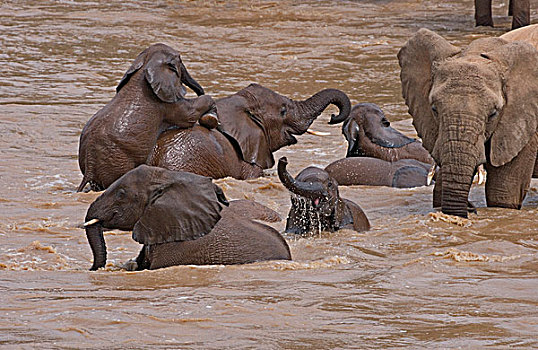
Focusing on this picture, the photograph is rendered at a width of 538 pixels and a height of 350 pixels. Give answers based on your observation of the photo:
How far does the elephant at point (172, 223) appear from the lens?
20.4 feet

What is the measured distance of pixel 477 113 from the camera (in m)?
7.74

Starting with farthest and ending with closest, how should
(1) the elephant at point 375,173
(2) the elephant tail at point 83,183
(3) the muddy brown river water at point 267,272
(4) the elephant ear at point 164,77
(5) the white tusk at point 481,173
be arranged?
(1) the elephant at point 375,173
(4) the elephant ear at point 164,77
(2) the elephant tail at point 83,183
(5) the white tusk at point 481,173
(3) the muddy brown river water at point 267,272

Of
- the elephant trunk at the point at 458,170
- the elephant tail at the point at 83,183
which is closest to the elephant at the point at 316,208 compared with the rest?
the elephant trunk at the point at 458,170

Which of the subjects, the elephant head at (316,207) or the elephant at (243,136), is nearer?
the elephant head at (316,207)

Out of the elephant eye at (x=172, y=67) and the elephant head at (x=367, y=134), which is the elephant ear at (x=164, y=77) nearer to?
the elephant eye at (x=172, y=67)

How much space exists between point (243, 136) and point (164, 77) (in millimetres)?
1059

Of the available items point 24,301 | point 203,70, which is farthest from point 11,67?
point 24,301

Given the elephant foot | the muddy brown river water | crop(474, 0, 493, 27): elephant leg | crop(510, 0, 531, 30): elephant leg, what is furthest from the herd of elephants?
crop(474, 0, 493, 27): elephant leg

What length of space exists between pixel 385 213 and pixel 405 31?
45.1 ft

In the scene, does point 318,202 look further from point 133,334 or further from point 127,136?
point 133,334

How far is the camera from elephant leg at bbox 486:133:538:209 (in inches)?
327

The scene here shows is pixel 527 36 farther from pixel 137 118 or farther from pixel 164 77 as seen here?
pixel 137 118

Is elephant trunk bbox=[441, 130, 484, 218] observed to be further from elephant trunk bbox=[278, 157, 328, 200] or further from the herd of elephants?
elephant trunk bbox=[278, 157, 328, 200]

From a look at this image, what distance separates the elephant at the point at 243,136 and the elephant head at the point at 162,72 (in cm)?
41
